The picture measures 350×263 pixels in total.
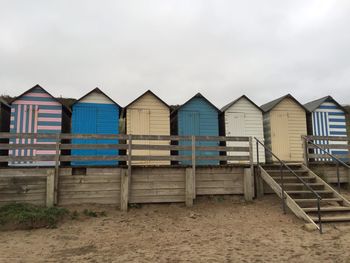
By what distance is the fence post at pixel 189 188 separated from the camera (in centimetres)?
898

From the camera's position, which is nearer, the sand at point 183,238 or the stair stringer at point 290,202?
the sand at point 183,238

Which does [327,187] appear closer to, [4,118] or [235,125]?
[235,125]

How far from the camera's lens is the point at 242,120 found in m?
12.7

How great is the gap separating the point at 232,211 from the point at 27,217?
5269 mm

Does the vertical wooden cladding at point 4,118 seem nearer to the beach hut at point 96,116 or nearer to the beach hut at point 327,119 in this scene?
the beach hut at point 96,116

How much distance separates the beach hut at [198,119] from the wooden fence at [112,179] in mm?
2547

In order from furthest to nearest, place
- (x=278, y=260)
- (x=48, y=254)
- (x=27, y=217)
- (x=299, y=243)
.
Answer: (x=27, y=217)
(x=299, y=243)
(x=48, y=254)
(x=278, y=260)

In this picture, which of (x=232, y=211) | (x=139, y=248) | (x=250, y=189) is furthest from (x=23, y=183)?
(x=250, y=189)

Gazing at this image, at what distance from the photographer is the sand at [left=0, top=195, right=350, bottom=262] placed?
5477 mm

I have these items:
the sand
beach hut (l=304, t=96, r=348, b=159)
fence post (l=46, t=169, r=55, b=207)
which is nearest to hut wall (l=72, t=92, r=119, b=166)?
fence post (l=46, t=169, r=55, b=207)

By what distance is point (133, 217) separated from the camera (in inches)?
317

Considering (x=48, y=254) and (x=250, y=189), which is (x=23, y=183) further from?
(x=250, y=189)

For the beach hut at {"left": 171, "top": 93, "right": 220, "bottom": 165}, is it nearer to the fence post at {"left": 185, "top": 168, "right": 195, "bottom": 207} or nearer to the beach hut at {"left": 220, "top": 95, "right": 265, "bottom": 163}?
the beach hut at {"left": 220, "top": 95, "right": 265, "bottom": 163}

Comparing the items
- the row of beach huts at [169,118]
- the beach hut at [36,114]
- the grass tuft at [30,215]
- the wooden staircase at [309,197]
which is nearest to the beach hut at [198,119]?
the row of beach huts at [169,118]
